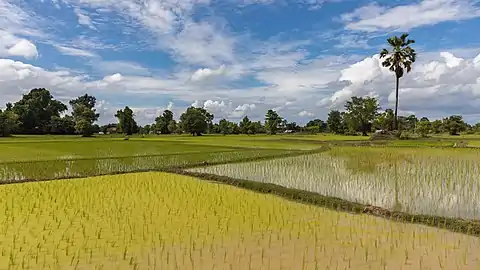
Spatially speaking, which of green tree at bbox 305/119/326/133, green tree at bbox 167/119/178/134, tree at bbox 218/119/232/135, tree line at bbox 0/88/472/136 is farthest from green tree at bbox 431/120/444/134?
green tree at bbox 167/119/178/134

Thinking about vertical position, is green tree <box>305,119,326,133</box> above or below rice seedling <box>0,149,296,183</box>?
above

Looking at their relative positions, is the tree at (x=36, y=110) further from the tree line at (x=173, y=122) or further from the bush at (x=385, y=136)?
the bush at (x=385, y=136)

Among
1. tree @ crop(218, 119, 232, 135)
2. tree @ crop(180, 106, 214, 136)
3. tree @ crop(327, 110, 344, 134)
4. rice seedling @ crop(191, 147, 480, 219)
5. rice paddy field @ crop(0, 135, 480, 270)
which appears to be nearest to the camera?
rice paddy field @ crop(0, 135, 480, 270)

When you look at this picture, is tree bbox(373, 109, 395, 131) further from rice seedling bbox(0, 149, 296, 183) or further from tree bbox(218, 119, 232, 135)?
rice seedling bbox(0, 149, 296, 183)

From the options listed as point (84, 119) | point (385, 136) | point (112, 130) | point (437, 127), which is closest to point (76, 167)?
point (385, 136)

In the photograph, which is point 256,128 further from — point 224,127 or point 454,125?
point 454,125

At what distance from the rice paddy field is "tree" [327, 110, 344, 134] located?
64702 mm

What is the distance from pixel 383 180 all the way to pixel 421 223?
5.14 m

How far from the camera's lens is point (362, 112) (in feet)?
203

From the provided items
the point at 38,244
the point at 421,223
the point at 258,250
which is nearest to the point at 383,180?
the point at 421,223

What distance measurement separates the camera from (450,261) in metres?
5.00

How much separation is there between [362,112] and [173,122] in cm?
4187

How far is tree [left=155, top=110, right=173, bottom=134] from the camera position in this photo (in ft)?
274

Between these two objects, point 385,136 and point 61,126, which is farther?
point 61,126
